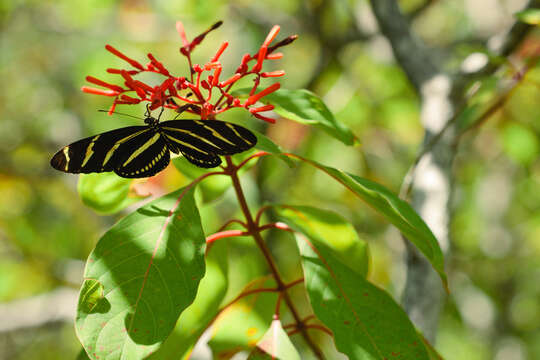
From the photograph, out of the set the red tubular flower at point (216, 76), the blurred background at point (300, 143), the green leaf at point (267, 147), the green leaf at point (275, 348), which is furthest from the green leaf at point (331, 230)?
the blurred background at point (300, 143)

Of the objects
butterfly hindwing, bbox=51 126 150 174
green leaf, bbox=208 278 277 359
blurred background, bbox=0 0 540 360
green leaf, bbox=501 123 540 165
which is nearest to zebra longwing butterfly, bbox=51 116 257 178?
butterfly hindwing, bbox=51 126 150 174

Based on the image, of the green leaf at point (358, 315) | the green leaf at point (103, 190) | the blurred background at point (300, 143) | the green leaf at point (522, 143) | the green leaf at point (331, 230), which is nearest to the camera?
the green leaf at point (358, 315)

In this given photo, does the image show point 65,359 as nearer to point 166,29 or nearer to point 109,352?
point 166,29

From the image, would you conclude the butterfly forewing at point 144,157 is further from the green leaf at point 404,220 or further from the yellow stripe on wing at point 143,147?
the green leaf at point 404,220

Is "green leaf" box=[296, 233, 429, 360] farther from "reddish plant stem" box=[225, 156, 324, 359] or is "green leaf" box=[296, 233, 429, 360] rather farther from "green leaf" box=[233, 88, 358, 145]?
"green leaf" box=[233, 88, 358, 145]

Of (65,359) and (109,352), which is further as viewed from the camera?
(65,359)

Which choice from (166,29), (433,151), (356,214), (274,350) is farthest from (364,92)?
(274,350)
